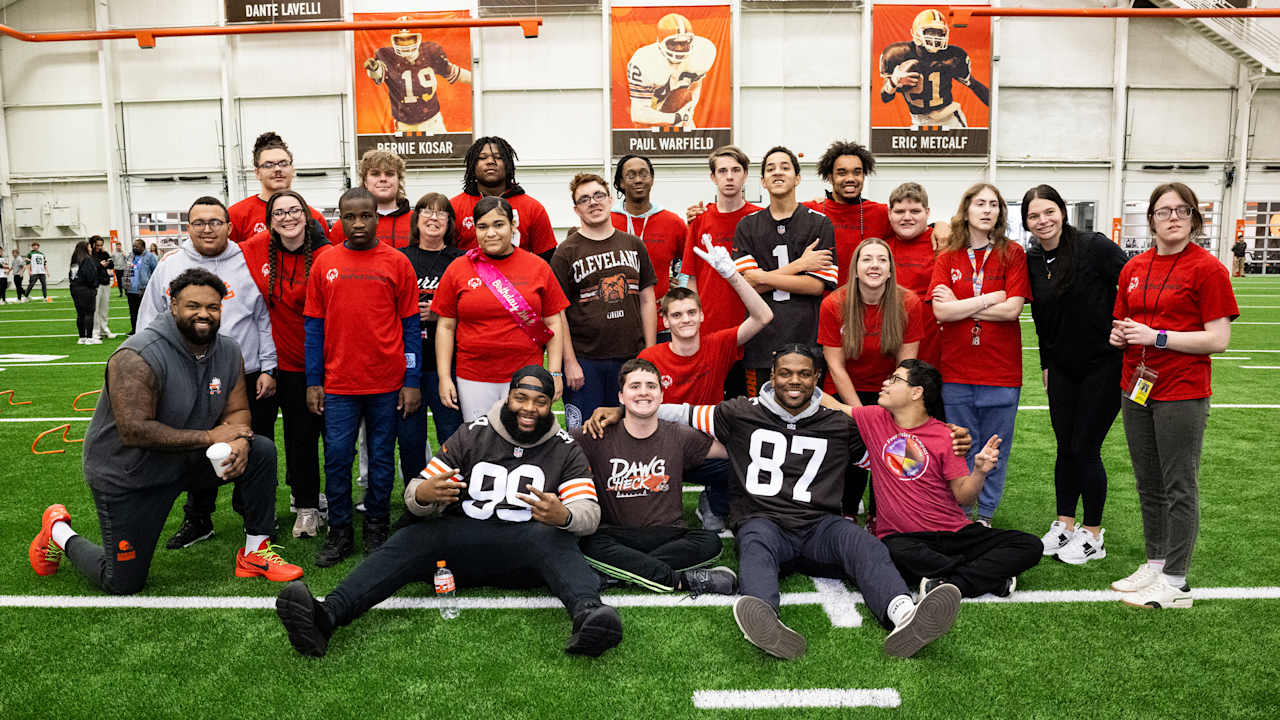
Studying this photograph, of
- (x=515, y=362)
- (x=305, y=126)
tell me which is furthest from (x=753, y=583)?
(x=305, y=126)

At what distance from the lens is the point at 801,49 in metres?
23.3

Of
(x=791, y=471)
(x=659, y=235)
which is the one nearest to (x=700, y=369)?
(x=791, y=471)

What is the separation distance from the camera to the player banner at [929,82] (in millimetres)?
22656

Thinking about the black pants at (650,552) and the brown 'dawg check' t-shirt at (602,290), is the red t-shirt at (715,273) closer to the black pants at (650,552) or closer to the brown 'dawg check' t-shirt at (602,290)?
the brown 'dawg check' t-shirt at (602,290)

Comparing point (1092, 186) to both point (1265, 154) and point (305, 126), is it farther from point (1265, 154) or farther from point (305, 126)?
point (305, 126)

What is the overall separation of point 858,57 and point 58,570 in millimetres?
23308

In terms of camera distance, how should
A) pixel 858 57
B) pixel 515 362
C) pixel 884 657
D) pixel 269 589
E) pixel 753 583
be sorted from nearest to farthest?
pixel 884 657 < pixel 753 583 < pixel 269 589 < pixel 515 362 < pixel 858 57

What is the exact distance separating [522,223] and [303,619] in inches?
125

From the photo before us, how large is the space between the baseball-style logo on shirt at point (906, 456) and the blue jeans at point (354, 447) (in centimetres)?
276

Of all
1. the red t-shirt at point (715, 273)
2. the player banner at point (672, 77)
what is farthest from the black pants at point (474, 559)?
the player banner at point (672, 77)

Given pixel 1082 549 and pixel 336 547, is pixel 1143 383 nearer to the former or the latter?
pixel 1082 549

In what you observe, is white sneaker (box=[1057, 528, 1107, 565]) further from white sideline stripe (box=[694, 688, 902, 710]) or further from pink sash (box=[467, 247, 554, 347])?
pink sash (box=[467, 247, 554, 347])

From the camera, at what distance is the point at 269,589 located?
4191mm

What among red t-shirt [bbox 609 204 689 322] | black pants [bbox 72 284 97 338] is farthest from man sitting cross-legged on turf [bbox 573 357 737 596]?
black pants [bbox 72 284 97 338]
